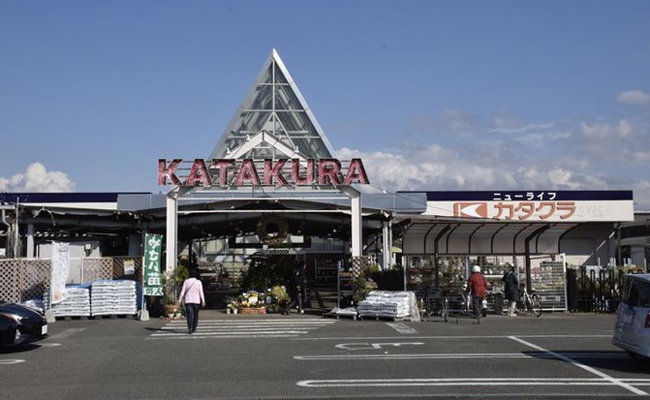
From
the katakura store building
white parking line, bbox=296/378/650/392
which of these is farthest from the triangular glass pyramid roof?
white parking line, bbox=296/378/650/392

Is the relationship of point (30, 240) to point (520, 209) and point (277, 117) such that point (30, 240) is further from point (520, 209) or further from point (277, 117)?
point (520, 209)

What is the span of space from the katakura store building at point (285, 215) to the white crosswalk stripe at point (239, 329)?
4059 mm

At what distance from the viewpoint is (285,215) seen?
30.3 meters

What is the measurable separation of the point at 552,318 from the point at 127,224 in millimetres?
20009

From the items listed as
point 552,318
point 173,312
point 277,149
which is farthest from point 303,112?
point 552,318

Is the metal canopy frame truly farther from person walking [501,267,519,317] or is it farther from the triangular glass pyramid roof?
the triangular glass pyramid roof

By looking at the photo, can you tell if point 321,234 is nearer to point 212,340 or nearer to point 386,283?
point 386,283

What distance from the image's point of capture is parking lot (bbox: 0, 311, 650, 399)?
10.4m

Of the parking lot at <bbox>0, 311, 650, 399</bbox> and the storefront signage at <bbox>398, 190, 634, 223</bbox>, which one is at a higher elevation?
the storefront signage at <bbox>398, 190, 634, 223</bbox>

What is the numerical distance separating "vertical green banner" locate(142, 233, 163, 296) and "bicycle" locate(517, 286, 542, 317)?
12.1m

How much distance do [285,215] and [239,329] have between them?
1123 centimetres

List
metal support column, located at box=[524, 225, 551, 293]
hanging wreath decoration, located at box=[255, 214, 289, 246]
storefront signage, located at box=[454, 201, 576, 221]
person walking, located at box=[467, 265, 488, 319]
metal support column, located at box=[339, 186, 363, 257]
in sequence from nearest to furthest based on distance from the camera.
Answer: person walking, located at box=[467, 265, 488, 319] → metal support column, located at box=[524, 225, 551, 293] → metal support column, located at box=[339, 186, 363, 257] → hanging wreath decoration, located at box=[255, 214, 289, 246] → storefront signage, located at box=[454, 201, 576, 221]

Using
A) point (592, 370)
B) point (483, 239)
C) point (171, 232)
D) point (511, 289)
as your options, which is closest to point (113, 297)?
point (171, 232)

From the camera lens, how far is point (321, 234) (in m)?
41.2
